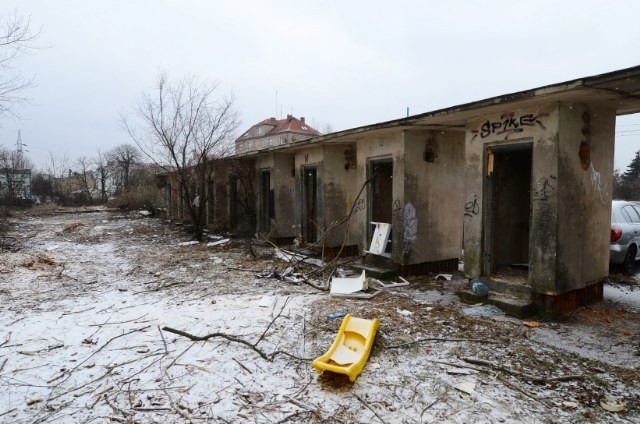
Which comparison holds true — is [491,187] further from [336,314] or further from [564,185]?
[336,314]

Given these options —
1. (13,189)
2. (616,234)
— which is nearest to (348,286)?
(616,234)

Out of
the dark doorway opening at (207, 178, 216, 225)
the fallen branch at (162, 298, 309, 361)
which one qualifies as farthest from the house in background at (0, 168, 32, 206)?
the fallen branch at (162, 298, 309, 361)

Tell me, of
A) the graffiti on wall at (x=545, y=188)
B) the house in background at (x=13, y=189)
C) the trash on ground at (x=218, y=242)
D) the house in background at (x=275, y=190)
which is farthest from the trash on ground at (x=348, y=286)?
the house in background at (x=13, y=189)

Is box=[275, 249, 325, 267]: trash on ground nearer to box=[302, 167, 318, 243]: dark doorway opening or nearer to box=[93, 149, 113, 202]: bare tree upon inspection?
box=[302, 167, 318, 243]: dark doorway opening

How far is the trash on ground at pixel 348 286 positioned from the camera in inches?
272

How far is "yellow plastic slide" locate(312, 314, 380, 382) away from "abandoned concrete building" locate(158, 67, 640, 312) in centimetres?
284

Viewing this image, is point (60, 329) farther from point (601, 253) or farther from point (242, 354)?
point (601, 253)

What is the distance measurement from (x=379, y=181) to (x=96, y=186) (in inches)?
1629

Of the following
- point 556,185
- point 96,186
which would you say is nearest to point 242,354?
point 556,185

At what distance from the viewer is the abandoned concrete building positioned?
5.48 metres

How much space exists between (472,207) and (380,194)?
3.59 metres

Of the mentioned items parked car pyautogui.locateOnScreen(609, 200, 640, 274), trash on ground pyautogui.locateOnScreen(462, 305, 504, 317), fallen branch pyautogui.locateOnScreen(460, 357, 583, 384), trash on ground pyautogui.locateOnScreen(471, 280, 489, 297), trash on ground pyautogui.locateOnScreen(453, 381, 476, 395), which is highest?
parked car pyautogui.locateOnScreen(609, 200, 640, 274)

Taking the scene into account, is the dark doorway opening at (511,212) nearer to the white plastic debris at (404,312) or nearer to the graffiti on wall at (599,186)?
the graffiti on wall at (599,186)

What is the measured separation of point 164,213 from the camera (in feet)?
75.3
